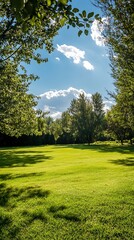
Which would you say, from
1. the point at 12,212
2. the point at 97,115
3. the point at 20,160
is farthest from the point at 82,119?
the point at 12,212

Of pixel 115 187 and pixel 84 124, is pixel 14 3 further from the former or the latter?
pixel 84 124

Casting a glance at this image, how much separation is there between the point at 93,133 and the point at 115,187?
70.2 m

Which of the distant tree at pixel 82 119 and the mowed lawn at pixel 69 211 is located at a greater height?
the distant tree at pixel 82 119

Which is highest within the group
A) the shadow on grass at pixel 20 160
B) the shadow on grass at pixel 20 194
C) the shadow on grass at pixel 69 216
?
the shadow on grass at pixel 20 160

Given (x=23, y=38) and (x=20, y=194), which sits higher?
(x=23, y=38)

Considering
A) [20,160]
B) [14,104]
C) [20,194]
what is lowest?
[20,194]

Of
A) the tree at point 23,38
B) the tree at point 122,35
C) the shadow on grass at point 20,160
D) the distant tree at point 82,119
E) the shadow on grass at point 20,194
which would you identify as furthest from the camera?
the distant tree at point 82,119

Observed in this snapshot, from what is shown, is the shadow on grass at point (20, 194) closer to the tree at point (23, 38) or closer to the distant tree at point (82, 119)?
the tree at point (23, 38)

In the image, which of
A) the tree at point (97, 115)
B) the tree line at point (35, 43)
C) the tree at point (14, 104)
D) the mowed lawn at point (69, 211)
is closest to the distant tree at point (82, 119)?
the tree at point (97, 115)

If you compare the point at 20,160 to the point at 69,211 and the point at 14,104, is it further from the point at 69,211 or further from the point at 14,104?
the point at 69,211

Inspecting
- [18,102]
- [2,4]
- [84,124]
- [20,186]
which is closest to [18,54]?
[2,4]

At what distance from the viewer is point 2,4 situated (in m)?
13.5

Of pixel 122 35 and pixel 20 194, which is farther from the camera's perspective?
pixel 122 35

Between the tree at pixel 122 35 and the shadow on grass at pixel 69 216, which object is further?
the tree at pixel 122 35
